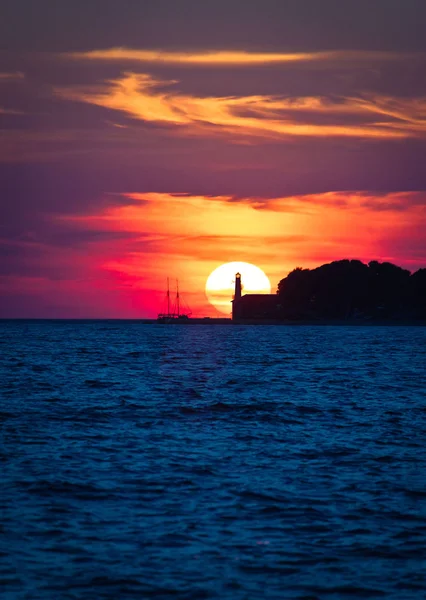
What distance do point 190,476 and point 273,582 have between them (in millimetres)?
6805

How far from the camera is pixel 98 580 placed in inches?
457

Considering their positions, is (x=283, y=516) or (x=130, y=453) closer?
(x=283, y=516)

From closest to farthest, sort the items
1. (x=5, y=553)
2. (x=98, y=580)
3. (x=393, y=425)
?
(x=98, y=580) < (x=5, y=553) < (x=393, y=425)

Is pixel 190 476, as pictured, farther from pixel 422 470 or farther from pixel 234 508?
pixel 422 470

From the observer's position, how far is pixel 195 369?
63188mm

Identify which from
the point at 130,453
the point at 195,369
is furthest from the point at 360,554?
the point at 195,369

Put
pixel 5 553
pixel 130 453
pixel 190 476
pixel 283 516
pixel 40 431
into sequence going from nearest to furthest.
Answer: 1. pixel 5 553
2. pixel 283 516
3. pixel 190 476
4. pixel 130 453
5. pixel 40 431

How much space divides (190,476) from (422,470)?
5.18 meters

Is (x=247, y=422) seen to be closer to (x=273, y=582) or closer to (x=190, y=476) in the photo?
(x=190, y=476)

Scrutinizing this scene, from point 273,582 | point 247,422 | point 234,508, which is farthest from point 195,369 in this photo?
point 273,582

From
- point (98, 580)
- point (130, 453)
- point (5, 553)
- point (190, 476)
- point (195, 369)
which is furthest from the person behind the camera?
point (195, 369)

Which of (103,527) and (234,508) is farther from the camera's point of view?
(234,508)

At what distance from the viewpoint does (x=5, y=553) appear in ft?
42.1

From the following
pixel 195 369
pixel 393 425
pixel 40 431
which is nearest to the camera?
pixel 40 431
